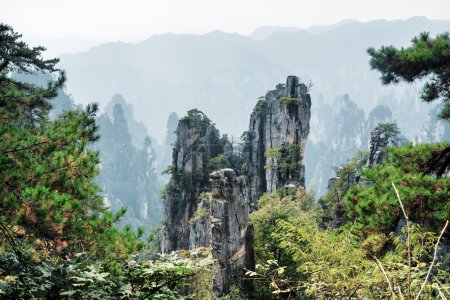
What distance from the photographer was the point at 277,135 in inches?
1282

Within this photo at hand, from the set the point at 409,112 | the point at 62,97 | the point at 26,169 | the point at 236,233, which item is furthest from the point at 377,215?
the point at 409,112

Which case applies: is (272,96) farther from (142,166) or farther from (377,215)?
(142,166)

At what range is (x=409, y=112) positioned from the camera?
17425 cm

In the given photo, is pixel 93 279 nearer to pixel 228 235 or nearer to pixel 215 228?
pixel 215 228

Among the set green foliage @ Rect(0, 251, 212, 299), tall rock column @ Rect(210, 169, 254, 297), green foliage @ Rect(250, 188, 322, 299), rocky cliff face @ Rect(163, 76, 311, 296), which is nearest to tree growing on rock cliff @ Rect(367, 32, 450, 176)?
green foliage @ Rect(0, 251, 212, 299)

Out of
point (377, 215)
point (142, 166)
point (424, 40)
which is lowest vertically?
point (377, 215)

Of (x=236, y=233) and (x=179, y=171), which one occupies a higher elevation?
(x=179, y=171)

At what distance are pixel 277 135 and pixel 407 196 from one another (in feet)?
90.0

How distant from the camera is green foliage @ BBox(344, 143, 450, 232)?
17.5 feet

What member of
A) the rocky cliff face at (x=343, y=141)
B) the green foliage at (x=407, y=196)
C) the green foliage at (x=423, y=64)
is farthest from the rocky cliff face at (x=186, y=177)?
the rocky cliff face at (x=343, y=141)

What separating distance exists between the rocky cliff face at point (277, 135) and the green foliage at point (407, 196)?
22.9 m

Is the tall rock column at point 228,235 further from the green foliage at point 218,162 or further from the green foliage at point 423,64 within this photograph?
the green foliage at point 218,162

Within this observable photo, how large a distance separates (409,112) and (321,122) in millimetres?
45264

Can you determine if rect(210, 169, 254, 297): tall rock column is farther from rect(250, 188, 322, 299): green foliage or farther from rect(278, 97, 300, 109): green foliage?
rect(278, 97, 300, 109): green foliage
